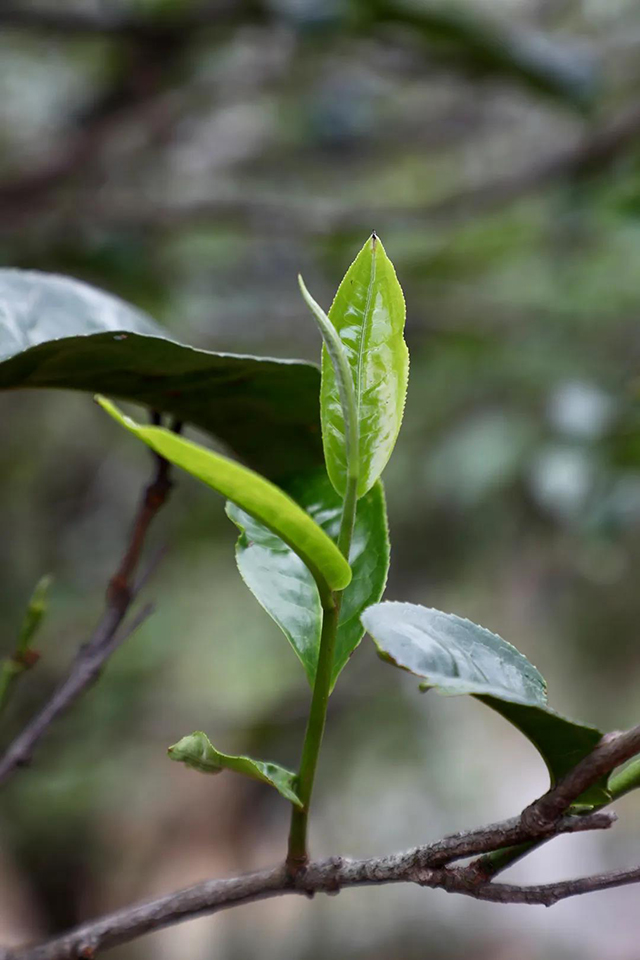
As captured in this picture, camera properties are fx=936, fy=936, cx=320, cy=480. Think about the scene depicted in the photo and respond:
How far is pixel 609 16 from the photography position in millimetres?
1759

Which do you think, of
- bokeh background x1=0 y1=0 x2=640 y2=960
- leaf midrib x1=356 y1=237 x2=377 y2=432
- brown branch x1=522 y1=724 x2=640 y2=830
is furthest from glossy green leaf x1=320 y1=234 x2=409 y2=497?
bokeh background x1=0 y1=0 x2=640 y2=960

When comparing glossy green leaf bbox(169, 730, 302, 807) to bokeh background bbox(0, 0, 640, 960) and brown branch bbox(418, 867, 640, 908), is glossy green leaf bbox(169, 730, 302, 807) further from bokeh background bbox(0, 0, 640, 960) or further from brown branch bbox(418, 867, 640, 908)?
bokeh background bbox(0, 0, 640, 960)

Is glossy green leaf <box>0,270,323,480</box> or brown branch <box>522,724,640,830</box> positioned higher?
glossy green leaf <box>0,270,323,480</box>

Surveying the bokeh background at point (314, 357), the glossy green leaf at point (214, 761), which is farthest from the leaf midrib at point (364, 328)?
the bokeh background at point (314, 357)

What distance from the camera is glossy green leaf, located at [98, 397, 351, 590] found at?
238 millimetres

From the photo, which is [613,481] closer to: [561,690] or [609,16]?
[609,16]

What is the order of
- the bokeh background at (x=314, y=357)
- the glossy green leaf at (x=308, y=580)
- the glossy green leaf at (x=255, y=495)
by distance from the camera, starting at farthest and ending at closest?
the bokeh background at (x=314, y=357) < the glossy green leaf at (x=308, y=580) < the glossy green leaf at (x=255, y=495)

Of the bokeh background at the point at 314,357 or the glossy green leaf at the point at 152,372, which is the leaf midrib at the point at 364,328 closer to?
the glossy green leaf at the point at 152,372

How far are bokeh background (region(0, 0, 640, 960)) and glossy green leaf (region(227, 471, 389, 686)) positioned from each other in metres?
0.59

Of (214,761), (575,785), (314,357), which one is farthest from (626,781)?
(314,357)

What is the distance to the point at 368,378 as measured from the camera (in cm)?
30

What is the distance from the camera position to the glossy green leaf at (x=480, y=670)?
0.84 ft

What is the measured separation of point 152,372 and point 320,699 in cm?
18

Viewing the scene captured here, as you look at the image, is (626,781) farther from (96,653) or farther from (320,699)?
(96,653)
